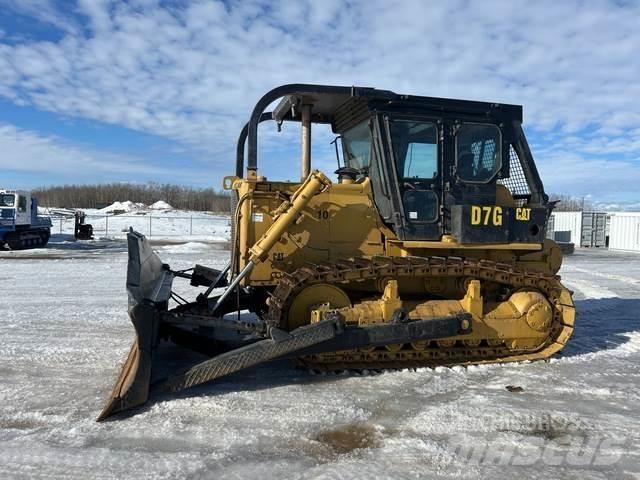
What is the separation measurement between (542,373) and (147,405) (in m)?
3.95

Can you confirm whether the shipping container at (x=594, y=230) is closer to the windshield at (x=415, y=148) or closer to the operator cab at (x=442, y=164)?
the operator cab at (x=442, y=164)

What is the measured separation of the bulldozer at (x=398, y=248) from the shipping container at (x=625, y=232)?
2651cm

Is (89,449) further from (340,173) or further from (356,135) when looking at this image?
(356,135)

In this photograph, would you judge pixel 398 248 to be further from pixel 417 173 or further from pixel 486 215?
pixel 486 215

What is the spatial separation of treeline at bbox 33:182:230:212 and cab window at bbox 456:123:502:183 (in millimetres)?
71119

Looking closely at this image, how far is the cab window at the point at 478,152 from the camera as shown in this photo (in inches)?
228

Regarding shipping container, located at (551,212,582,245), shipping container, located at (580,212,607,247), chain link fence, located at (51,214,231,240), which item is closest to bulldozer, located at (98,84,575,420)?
shipping container, located at (551,212,582,245)

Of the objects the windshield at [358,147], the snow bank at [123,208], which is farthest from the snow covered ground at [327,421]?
the snow bank at [123,208]

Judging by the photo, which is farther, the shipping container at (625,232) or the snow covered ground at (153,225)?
the snow covered ground at (153,225)

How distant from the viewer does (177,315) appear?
492 centimetres

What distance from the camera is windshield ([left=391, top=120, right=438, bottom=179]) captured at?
18.5 ft

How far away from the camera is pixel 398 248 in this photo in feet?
→ 18.7

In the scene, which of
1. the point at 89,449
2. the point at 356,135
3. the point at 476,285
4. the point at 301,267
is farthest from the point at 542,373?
the point at 89,449

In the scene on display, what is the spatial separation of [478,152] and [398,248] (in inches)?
57.3
